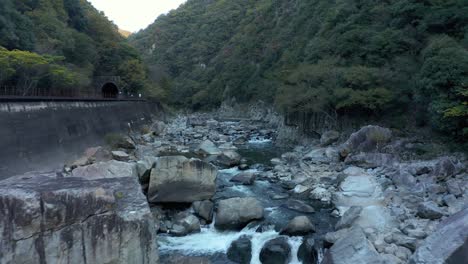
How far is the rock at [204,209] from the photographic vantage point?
1151 cm

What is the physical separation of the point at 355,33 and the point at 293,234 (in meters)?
22.7

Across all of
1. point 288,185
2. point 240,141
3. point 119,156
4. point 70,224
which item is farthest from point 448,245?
point 240,141

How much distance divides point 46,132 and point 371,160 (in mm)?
18365

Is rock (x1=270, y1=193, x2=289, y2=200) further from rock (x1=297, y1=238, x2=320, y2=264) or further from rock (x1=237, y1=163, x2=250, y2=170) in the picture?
rock (x1=237, y1=163, x2=250, y2=170)

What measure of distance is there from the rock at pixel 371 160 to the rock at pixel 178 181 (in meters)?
9.62

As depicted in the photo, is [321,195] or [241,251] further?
[321,195]

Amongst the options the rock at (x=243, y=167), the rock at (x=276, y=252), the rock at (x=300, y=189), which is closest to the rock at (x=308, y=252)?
the rock at (x=276, y=252)

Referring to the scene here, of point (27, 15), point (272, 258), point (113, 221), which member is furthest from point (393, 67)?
point (27, 15)

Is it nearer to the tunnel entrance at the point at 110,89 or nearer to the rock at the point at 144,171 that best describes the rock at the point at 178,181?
the rock at the point at 144,171

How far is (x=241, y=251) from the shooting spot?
9.62 metres

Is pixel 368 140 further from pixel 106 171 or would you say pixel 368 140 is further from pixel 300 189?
pixel 106 171

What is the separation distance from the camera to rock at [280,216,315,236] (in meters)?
10.4

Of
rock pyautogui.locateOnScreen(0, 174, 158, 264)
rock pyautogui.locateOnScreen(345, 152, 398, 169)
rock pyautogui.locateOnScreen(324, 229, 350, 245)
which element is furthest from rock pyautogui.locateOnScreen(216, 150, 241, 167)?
rock pyautogui.locateOnScreen(0, 174, 158, 264)

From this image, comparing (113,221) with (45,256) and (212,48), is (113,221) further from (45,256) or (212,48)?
(212,48)
